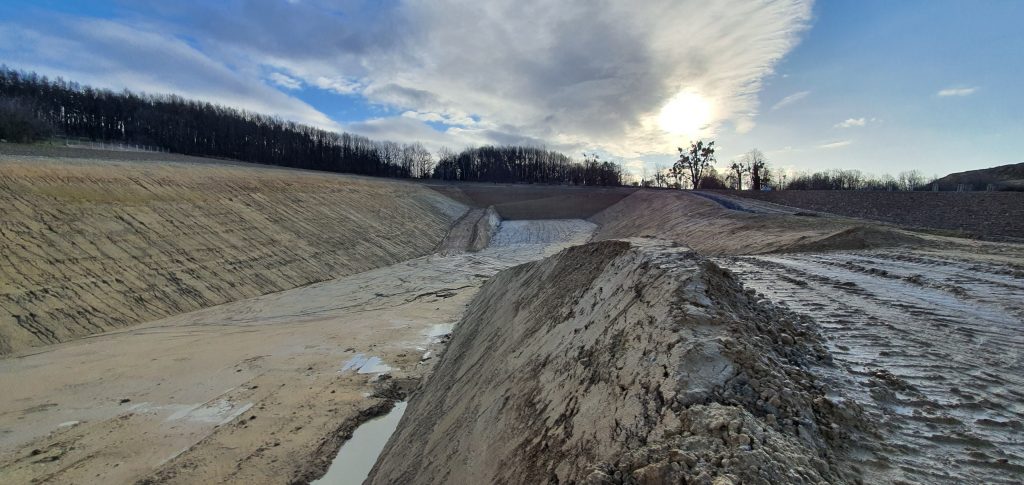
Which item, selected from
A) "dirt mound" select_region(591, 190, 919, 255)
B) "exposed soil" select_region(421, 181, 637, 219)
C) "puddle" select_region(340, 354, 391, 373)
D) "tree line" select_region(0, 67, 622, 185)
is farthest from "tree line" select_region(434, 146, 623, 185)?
"puddle" select_region(340, 354, 391, 373)

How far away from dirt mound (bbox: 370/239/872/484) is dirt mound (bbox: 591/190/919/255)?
3.84 meters

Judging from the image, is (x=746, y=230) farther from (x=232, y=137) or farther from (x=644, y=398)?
(x=232, y=137)

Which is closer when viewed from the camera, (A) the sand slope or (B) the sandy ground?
(B) the sandy ground

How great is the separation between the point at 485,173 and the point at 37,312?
292 ft

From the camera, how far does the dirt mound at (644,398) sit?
3.20 meters

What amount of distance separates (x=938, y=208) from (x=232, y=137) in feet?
290

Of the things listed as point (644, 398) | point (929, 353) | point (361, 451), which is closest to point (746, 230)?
point (929, 353)

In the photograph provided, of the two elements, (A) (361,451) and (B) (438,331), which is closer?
(A) (361,451)

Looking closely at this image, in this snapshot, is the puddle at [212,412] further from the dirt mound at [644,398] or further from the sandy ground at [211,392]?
the dirt mound at [644,398]

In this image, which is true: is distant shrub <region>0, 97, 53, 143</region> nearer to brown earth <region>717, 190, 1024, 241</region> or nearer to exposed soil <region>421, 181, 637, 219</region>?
exposed soil <region>421, 181, 637, 219</region>

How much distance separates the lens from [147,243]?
17.8 m

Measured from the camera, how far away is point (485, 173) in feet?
329

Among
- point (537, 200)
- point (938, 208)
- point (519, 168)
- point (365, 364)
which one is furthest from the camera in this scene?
point (519, 168)

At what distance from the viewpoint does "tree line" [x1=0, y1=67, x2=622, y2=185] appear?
63.3 meters
